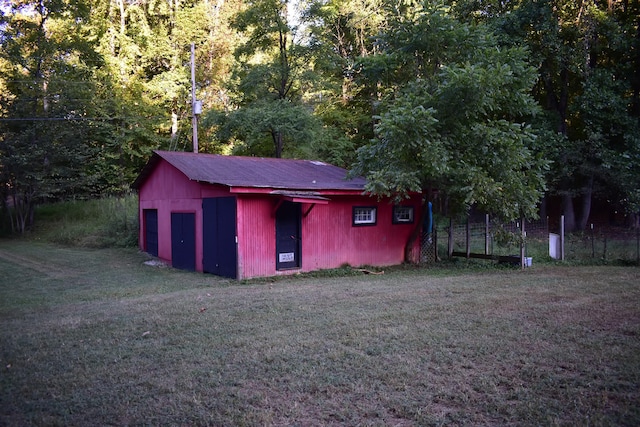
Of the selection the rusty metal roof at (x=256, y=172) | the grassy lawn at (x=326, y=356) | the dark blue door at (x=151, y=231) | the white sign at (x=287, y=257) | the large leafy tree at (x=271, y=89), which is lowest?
the grassy lawn at (x=326, y=356)

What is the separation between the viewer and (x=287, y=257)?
40.4 ft

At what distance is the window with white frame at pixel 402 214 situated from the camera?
1448cm

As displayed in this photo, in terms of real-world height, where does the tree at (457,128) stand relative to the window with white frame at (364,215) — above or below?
above

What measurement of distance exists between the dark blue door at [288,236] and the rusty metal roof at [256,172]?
2.32 ft

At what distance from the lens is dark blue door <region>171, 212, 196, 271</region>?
13.3m

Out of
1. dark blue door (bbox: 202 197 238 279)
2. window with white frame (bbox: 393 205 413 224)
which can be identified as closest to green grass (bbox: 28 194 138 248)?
dark blue door (bbox: 202 197 238 279)

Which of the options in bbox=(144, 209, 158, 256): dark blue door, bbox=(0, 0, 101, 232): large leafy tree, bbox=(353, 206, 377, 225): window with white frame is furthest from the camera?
bbox=(0, 0, 101, 232): large leafy tree

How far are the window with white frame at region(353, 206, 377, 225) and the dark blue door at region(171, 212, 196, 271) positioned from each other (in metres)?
4.63

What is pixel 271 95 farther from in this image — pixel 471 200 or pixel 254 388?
pixel 254 388

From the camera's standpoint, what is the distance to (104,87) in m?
26.5

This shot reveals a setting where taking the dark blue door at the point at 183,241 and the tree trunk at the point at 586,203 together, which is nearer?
the dark blue door at the point at 183,241

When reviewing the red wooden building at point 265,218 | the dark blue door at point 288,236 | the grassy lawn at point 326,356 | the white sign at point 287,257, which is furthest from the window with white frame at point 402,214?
the grassy lawn at point 326,356

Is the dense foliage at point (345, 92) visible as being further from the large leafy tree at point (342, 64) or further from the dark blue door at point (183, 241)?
the dark blue door at point (183, 241)

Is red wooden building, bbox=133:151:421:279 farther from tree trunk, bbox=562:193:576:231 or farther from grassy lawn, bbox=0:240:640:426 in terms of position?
tree trunk, bbox=562:193:576:231
